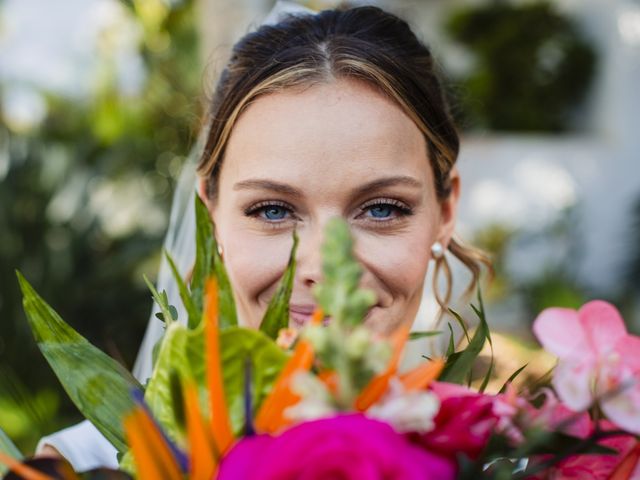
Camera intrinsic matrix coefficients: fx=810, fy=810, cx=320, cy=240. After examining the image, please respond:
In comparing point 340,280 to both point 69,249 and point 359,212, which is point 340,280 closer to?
point 359,212

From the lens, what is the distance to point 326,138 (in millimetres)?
1473

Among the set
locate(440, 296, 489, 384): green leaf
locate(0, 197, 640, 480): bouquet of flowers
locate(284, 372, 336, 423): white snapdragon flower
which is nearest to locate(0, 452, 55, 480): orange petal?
locate(0, 197, 640, 480): bouquet of flowers

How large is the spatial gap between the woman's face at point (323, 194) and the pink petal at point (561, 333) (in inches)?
25.6

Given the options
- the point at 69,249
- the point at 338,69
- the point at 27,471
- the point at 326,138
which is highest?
the point at 338,69

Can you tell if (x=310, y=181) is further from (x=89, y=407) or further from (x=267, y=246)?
(x=89, y=407)

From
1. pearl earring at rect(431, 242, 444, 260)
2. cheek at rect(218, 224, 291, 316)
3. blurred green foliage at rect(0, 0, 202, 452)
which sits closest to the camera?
cheek at rect(218, 224, 291, 316)

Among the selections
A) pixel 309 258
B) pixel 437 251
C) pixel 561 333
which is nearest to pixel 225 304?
pixel 561 333

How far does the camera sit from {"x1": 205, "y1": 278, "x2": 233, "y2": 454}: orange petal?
706mm

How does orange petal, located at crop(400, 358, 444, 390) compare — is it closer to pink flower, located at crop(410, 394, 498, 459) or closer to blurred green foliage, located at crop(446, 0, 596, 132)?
pink flower, located at crop(410, 394, 498, 459)

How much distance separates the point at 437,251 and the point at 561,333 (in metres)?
1.09

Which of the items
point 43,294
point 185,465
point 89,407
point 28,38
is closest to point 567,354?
point 185,465

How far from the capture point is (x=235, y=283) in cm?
157

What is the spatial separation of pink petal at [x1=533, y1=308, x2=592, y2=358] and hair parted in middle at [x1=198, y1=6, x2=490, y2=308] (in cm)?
78

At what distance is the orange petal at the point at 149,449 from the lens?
0.68 metres
